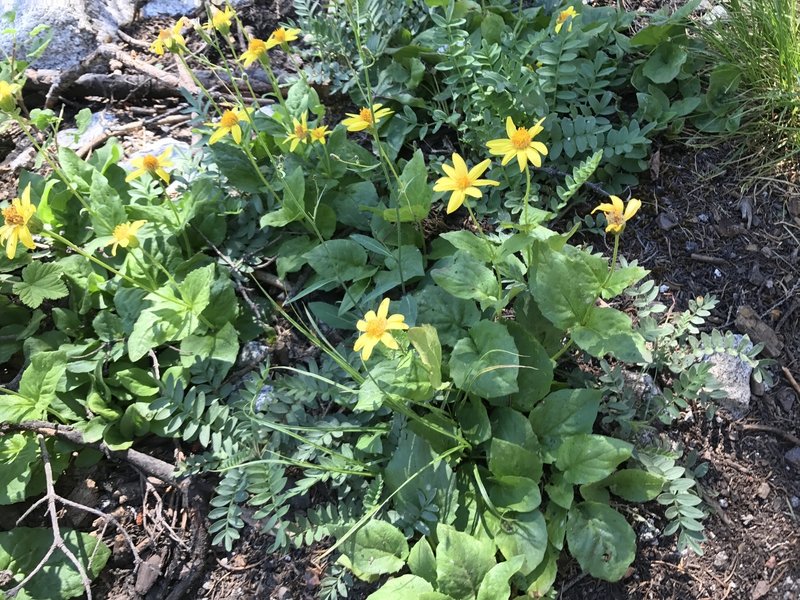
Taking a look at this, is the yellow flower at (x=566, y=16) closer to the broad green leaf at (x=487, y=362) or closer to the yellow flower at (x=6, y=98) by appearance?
the broad green leaf at (x=487, y=362)

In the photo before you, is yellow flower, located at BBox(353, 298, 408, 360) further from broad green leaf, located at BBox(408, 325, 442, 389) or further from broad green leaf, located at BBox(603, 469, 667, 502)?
broad green leaf, located at BBox(603, 469, 667, 502)

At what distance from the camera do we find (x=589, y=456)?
5.60 ft

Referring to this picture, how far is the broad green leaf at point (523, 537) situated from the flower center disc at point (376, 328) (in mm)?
656

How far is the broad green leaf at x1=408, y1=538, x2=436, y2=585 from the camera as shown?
1650 millimetres

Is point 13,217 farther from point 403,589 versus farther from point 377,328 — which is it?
point 403,589

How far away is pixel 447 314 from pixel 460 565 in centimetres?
75

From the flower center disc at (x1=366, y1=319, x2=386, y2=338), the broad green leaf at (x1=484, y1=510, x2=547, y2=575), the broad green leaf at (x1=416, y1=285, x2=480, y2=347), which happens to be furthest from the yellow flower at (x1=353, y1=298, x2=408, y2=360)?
the broad green leaf at (x1=484, y1=510, x2=547, y2=575)

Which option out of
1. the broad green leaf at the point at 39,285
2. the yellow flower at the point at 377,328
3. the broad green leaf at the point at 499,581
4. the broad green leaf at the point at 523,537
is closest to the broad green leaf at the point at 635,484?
the broad green leaf at the point at 523,537

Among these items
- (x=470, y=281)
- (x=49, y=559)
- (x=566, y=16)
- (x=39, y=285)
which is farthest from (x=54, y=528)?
(x=566, y=16)

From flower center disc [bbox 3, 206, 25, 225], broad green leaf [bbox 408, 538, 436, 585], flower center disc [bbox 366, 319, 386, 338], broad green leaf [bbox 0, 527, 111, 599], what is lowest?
broad green leaf [bbox 0, 527, 111, 599]

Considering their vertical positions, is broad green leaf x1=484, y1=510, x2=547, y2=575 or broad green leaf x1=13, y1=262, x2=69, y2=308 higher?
broad green leaf x1=13, y1=262, x2=69, y2=308

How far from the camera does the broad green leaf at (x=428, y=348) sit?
1.62m

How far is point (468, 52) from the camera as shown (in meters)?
2.38

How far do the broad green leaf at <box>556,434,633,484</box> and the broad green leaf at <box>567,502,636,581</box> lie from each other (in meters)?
0.12
